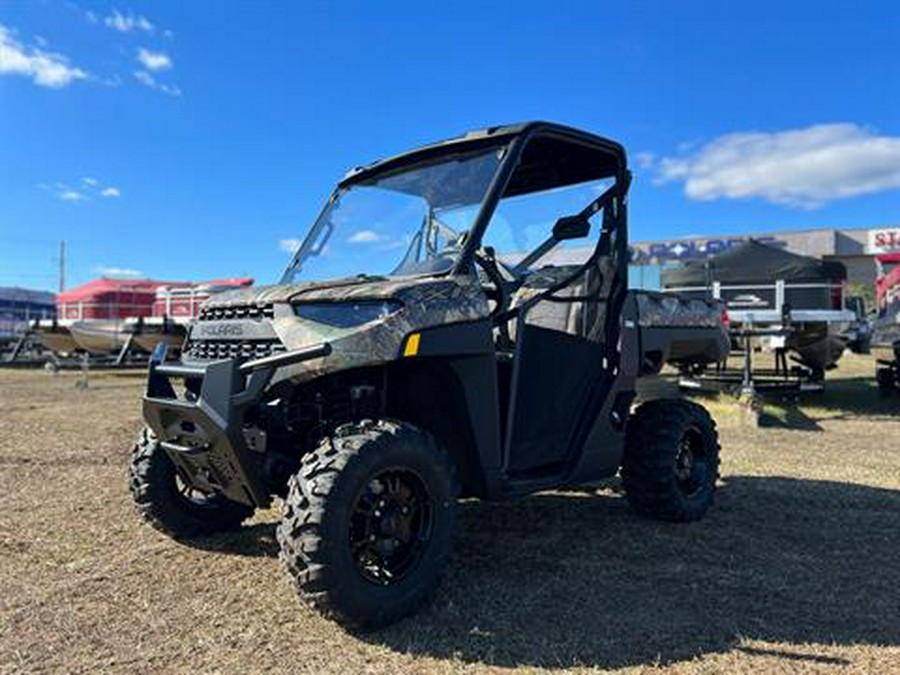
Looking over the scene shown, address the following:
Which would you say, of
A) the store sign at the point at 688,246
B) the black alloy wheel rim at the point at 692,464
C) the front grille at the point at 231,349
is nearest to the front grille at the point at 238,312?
the front grille at the point at 231,349

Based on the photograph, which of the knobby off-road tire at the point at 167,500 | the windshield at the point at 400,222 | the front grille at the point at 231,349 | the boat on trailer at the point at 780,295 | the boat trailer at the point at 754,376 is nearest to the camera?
the front grille at the point at 231,349

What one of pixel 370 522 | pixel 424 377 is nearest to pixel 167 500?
pixel 370 522

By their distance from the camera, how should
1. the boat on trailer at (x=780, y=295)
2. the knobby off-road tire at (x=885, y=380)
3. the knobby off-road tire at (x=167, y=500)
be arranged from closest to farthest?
the knobby off-road tire at (x=167, y=500)
the boat on trailer at (x=780, y=295)
the knobby off-road tire at (x=885, y=380)

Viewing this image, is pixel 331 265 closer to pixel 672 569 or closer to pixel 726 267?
pixel 672 569

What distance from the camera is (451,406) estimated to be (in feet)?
12.1

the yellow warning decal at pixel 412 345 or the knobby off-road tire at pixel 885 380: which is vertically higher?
the yellow warning decal at pixel 412 345

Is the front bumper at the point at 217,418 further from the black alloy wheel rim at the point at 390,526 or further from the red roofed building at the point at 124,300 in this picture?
the red roofed building at the point at 124,300

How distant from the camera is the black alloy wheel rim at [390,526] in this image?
331 centimetres

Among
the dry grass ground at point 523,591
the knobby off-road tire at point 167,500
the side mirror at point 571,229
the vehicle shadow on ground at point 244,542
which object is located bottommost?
the dry grass ground at point 523,591

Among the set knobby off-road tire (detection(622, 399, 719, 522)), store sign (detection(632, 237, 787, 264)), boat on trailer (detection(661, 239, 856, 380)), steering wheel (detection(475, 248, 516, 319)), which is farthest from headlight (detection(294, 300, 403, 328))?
store sign (detection(632, 237, 787, 264))

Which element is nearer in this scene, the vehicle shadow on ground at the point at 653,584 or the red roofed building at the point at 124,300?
the vehicle shadow on ground at the point at 653,584

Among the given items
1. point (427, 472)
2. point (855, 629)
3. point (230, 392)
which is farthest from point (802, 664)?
point (230, 392)

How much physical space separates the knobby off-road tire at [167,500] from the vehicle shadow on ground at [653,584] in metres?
1.47

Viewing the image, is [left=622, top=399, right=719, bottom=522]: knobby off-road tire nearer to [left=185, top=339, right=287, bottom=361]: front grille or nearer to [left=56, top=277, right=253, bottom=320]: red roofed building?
[left=185, top=339, right=287, bottom=361]: front grille
